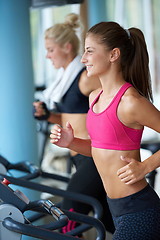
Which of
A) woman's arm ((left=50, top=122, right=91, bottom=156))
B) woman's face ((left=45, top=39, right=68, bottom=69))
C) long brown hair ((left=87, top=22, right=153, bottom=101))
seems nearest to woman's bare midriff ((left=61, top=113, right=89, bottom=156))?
woman's face ((left=45, top=39, right=68, bottom=69))

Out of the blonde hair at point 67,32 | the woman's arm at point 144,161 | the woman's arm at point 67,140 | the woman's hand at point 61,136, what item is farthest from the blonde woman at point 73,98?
the woman's arm at point 144,161

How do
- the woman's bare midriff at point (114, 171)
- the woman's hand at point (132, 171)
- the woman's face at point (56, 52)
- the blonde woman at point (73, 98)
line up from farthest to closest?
the woman's face at point (56, 52) < the blonde woman at point (73, 98) < the woman's bare midriff at point (114, 171) < the woman's hand at point (132, 171)

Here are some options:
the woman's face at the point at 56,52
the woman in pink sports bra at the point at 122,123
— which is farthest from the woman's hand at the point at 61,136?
the woman's face at the point at 56,52

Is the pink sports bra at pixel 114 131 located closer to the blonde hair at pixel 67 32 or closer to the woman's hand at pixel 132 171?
the woman's hand at pixel 132 171

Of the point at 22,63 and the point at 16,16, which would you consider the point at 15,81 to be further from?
the point at 16,16

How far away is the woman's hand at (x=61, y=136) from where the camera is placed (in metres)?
1.83

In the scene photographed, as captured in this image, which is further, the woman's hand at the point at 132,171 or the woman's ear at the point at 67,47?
the woman's ear at the point at 67,47

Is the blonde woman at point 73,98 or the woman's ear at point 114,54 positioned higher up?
the woman's ear at point 114,54

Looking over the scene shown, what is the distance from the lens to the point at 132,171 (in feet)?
5.49

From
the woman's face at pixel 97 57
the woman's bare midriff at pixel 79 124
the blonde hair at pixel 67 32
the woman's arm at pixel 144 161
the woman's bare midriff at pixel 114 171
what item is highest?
the woman's face at pixel 97 57

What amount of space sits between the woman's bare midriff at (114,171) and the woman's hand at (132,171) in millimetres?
92

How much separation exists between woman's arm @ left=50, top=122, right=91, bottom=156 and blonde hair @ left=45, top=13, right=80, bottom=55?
110cm

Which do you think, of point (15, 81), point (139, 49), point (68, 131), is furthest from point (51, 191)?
point (15, 81)

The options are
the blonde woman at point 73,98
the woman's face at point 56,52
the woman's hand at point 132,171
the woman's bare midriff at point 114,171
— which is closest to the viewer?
the woman's hand at point 132,171
